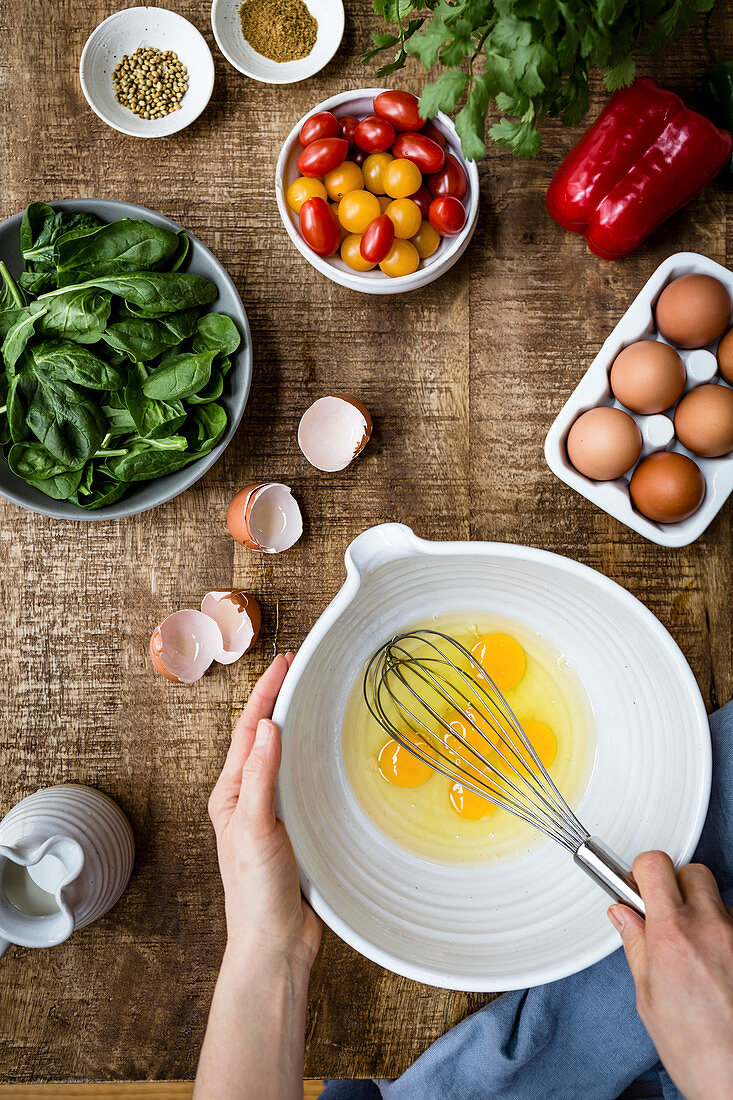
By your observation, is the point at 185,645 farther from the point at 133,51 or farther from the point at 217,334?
the point at 133,51

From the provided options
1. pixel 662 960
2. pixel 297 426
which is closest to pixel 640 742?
pixel 662 960

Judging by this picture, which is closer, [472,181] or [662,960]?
[662,960]

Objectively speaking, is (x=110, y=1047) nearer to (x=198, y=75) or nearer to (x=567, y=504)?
(x=567, y=504)

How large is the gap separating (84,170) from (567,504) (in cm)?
59

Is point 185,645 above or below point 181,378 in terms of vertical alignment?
below

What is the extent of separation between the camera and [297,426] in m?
0.76

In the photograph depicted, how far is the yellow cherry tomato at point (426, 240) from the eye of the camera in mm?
725

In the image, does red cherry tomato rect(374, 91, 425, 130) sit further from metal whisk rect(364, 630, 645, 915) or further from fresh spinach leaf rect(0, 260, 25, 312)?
metal whisk rect(364, 630, 645, 915)

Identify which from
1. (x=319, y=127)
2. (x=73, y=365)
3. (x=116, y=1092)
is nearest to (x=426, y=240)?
(x=319, y=127)

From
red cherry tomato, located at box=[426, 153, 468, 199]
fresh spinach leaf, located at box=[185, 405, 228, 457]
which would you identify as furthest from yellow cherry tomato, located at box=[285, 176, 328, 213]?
fresh spinach leaf, located at box=[185, 405, 228, 457]

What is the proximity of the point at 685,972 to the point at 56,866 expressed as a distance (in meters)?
0.51

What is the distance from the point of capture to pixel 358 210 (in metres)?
0.71

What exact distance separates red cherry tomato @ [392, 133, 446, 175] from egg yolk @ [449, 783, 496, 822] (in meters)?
0.58

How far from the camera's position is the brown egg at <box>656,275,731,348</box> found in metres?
0.66
